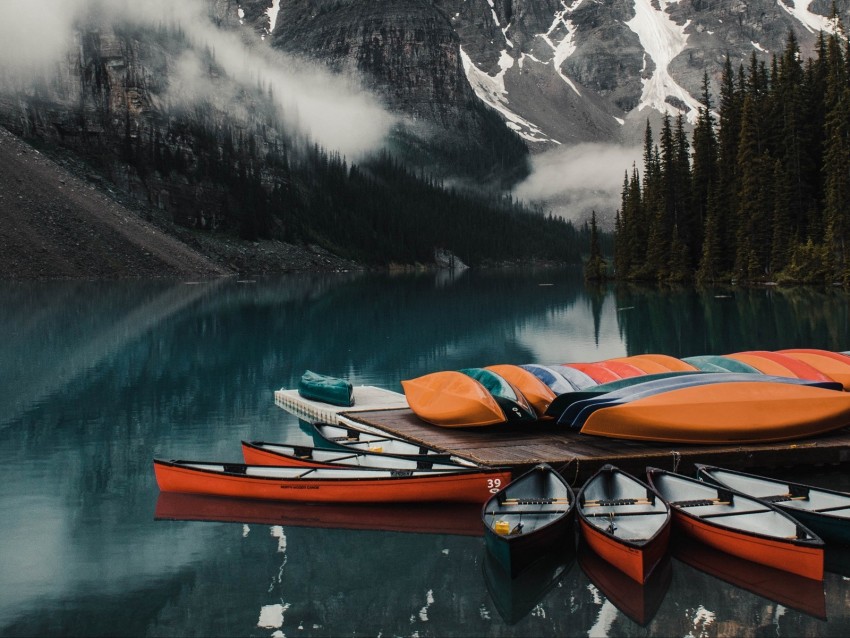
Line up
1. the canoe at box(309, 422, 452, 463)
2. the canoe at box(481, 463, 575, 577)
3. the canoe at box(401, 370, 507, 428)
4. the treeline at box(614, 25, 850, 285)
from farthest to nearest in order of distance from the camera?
the treeline at box(614, 25, 850, 285)
the canoe at box(401, 370, 507, 428)
the canoe at box(309, 422, 452, 463)
the canoe at box(481, 463, 575, 577)

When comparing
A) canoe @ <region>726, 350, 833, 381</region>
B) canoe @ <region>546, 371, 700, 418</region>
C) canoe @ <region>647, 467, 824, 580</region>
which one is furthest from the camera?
canoe @ <region>726, 350, 833, 381</region>

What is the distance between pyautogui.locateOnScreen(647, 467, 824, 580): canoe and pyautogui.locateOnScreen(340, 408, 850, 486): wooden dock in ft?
6.36

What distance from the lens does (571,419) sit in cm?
2011

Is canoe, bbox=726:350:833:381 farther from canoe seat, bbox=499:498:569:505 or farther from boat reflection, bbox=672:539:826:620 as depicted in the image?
canoe seat, bbox=499:498:569:505

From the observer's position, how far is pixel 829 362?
24.0 m

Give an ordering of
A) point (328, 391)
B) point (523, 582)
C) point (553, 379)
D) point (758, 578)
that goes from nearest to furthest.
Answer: point (758, 578) → point (523, 582) → point (553, 379) → point (328, 391)

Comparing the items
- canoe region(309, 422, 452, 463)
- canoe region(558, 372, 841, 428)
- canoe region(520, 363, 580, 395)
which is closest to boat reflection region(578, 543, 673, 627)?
canoe region(309, 422, 452, 463)

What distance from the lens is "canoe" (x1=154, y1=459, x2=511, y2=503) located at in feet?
52.1

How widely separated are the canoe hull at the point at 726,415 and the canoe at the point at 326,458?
3.56 metres

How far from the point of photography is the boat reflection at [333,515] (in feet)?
50.2

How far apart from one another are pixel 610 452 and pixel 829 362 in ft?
32.0

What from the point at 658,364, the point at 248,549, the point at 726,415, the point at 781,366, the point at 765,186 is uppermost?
the point at 765,186

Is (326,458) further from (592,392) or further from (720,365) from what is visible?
(720,365)

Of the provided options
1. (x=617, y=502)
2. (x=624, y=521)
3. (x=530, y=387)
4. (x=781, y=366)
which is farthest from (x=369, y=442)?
(x=781, y=366)
